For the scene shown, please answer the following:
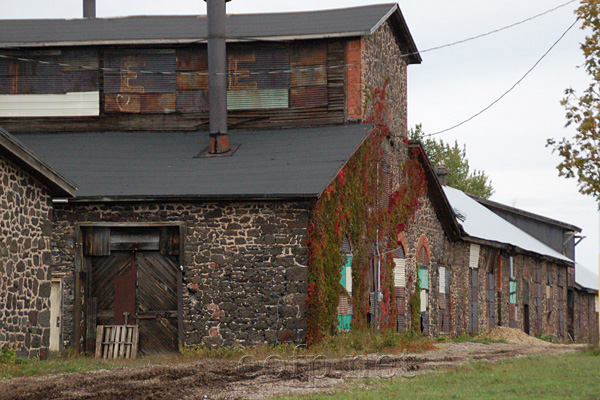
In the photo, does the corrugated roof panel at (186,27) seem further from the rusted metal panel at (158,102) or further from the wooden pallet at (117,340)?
the wooden pallet at (117,340)

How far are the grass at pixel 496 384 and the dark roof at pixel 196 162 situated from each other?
5.78m

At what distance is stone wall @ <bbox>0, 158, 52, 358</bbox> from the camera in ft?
55.0

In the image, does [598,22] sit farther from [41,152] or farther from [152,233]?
[41,152]

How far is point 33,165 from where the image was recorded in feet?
56.1

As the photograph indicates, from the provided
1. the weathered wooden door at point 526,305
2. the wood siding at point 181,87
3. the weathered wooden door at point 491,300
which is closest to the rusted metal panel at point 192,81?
the wood siding at point 181,87

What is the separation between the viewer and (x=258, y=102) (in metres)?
25.3

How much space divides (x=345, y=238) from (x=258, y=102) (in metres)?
5.29

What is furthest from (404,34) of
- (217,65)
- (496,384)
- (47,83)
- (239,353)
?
(496,384)

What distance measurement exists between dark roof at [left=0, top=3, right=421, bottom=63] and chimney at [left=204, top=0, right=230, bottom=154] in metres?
1.14

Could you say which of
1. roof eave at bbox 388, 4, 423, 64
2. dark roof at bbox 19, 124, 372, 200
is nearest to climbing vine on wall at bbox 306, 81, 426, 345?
dark roof at bbox 19, 124, 372, 200

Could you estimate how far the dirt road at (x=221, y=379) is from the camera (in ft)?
38.6

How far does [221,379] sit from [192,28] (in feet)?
49.1

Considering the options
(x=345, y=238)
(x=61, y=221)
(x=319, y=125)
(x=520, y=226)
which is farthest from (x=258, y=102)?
(x=520, y=226)

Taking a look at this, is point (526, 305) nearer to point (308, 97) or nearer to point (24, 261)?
point (308, 97)
